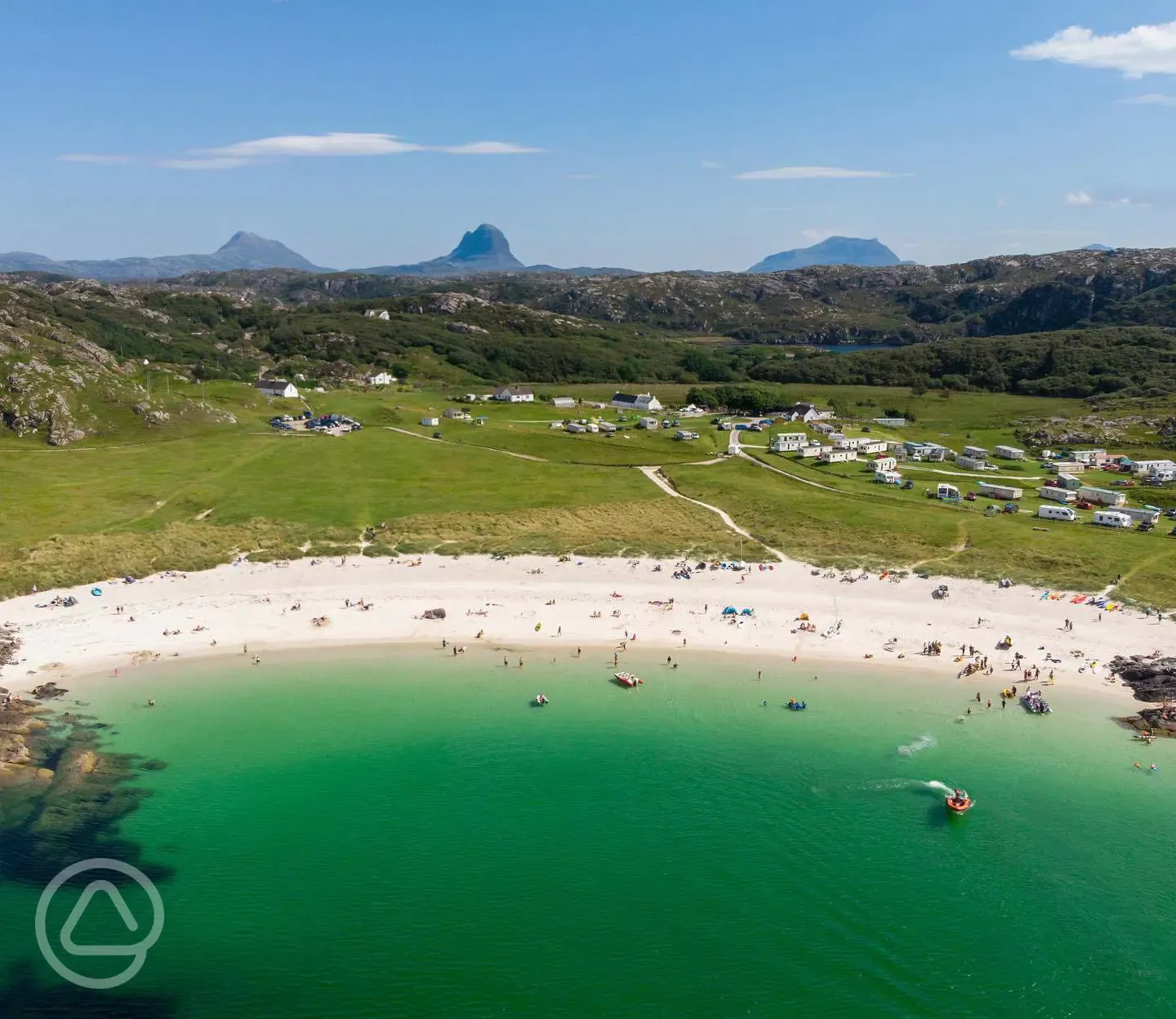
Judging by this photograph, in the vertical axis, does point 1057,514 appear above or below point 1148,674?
above

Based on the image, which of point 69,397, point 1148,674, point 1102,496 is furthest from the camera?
point 69,397

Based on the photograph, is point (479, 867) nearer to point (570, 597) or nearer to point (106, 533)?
point (570, 597)

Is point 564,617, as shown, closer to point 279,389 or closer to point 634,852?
point 634,852

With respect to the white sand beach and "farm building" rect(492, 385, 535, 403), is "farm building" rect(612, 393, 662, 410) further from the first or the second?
the white sand beach

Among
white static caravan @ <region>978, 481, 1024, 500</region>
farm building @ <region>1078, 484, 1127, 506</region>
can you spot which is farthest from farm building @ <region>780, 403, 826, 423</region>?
farm building @ <region>1078, 484, 1127, 506</region>

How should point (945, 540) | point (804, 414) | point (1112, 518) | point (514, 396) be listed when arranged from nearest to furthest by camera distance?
1. point (945, 540)
2. point (1112, 518)
3. point (804, 414)
4. point (514, 396)

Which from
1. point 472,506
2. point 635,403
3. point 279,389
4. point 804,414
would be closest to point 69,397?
point 279,389

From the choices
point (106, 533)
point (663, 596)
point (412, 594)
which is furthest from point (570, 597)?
point (106, 533)
